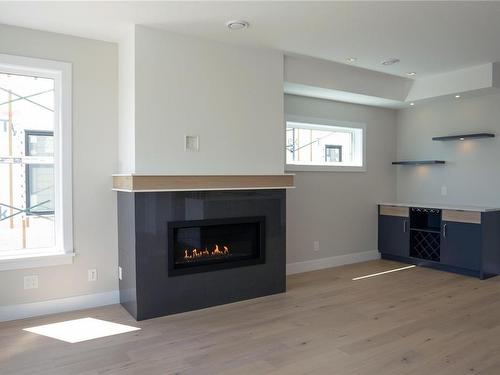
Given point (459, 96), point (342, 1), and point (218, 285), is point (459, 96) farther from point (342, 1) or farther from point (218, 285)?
point (218, 285)

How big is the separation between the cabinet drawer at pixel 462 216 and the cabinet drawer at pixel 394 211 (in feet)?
1.80

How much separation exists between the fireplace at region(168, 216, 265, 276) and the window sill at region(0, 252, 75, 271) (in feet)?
3.19

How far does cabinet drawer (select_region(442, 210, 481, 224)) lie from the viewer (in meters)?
4.76

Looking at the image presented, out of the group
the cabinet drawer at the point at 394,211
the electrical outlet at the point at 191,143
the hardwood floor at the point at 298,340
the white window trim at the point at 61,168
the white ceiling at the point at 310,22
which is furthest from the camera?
the cabinet drawer at the point at 394,211

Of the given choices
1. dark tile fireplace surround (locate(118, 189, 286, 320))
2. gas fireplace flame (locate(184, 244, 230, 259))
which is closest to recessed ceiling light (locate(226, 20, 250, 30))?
dark tile fireplace surround (locate(118, 189, 286, 320))

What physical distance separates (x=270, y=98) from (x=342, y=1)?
4.48 ft

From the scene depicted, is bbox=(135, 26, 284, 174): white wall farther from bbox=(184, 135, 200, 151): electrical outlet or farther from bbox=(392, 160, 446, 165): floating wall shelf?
bbox=(392, 160, 446, 165): floating wall shelf

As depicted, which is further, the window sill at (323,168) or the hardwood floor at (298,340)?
the window sill at (323,168)

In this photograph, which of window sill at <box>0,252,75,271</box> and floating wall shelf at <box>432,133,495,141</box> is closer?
window sill at <box>0,252,75,271</box>

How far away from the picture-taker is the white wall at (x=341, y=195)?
A: 202 inches

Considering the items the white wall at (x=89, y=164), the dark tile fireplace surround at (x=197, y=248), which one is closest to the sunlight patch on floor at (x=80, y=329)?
the dark tile fireplace surround at (x=197, y=248)

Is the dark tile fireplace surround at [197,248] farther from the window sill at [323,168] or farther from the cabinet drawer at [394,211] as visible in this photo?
the cabinet drawer at [394,211]

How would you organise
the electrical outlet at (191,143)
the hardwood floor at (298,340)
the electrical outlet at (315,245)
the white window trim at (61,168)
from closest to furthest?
1. the hardwood floor at (298,340)
2. the white window trim at (61,168)
3. the electrical outlet at (191,143)
4. the electrical outlet at (315,245)

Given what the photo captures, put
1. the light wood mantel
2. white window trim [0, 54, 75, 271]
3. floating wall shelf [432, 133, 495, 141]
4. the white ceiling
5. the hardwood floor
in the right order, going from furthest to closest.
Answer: floating wall shelf [432, 133, 495, 141] → white window trim [0, 54, 75, 271] → the light wood mantel → the white ceiling → the hardwood floor
